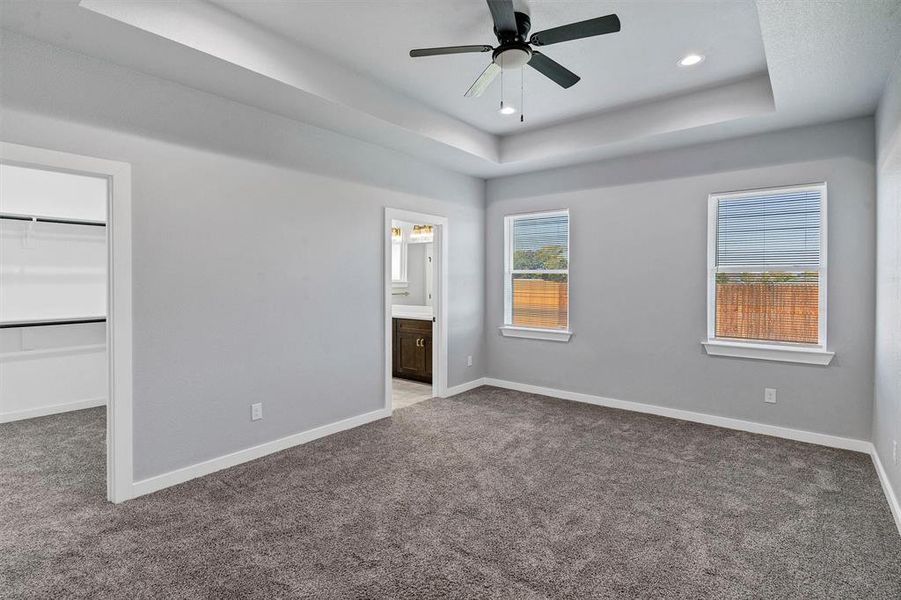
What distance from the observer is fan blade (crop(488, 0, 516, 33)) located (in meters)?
2.16

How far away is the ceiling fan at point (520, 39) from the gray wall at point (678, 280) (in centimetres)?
213

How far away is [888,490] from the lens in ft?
9.14

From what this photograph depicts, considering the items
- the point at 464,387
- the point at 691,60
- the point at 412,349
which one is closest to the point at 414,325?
the point at 412,349

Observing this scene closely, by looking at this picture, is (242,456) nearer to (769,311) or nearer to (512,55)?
(512,55)

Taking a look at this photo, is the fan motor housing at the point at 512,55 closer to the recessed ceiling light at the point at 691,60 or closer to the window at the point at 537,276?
the recessed ceiling light at the point at 691,60

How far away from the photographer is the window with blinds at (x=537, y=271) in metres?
5.26

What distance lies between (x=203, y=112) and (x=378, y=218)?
1.67m


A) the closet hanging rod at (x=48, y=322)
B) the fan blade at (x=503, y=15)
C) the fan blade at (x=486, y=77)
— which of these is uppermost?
the fan blade at (x=503, y=15)

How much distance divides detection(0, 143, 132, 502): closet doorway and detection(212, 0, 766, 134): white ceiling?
2.68 metres

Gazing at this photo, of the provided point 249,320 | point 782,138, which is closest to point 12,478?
point 249,320

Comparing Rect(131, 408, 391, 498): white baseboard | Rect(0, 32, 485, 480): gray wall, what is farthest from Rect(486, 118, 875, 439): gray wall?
Rect(131, 408, 391, 498): white baseboard

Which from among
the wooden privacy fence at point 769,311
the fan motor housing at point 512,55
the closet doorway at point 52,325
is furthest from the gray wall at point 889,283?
the closet doorway at point 52,325

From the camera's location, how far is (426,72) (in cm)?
342

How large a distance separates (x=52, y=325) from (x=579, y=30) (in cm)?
526
